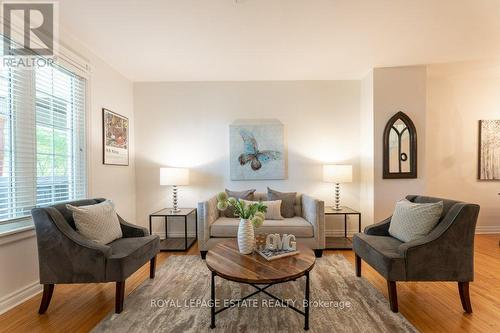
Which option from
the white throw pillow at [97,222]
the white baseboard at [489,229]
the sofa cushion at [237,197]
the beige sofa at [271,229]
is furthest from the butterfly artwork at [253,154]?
the white baseboard at [489,229]

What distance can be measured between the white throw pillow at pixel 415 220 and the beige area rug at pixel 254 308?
1.96ft

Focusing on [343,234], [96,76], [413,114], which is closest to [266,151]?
[343,234]

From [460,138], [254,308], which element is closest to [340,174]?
[254,308]

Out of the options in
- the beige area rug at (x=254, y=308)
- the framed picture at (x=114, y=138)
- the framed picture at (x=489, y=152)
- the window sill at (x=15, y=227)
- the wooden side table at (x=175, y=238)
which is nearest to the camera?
the beige area rug at (x=254, y=308)

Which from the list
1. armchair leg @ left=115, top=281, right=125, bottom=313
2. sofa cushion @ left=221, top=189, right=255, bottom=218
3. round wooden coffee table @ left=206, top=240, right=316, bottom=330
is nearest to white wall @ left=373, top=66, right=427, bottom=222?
sofa cushion @ left=221, top=189, right=255, bottom=218

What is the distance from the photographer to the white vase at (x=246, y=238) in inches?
76.3

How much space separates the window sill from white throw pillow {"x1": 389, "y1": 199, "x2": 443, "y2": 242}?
335 cm

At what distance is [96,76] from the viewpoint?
115 inches

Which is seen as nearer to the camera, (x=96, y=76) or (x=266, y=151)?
(x=96, y=76)

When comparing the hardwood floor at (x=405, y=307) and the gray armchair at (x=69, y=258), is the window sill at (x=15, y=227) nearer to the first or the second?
the gray armchair at (x=69, y=258)

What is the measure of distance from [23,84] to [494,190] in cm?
642

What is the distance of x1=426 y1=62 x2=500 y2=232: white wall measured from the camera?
3838 mm

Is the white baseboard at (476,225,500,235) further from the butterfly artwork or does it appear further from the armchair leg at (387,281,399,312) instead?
the butterfly artwork

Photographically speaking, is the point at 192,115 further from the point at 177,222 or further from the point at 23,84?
the point at 23,84
